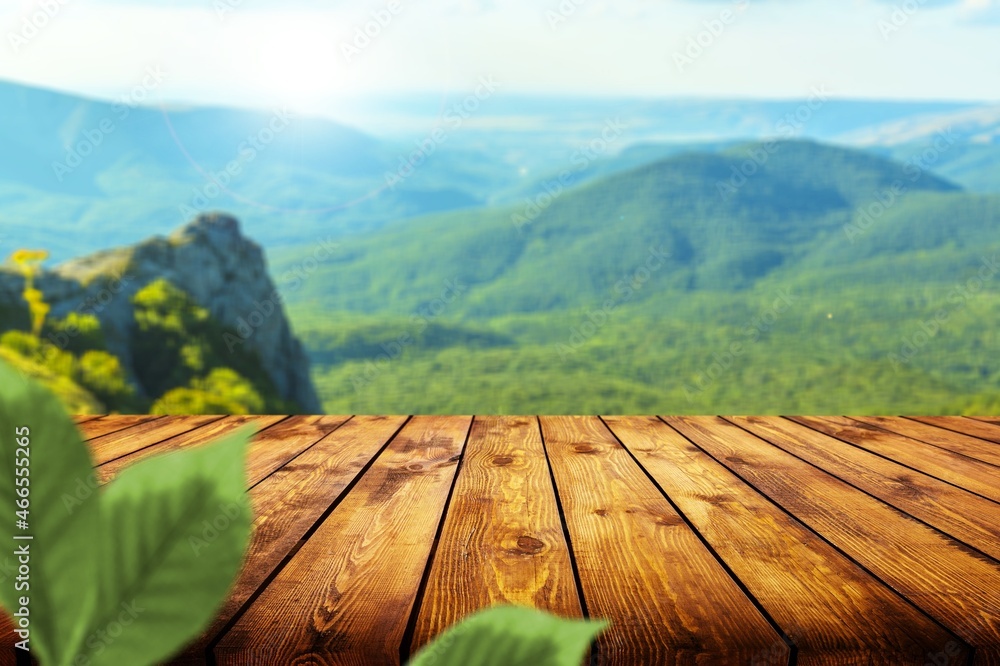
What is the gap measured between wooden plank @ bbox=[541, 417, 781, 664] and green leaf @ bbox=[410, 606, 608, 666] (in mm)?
707

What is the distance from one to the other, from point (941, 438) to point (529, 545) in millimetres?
1456

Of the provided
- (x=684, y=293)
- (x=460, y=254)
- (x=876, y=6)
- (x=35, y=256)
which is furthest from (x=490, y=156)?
(x=35, y=256)

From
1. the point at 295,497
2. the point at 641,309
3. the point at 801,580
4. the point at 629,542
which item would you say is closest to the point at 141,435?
the point at 295,497

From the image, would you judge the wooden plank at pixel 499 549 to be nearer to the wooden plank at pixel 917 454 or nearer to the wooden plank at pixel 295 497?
the wooden plank at pixel 295 497

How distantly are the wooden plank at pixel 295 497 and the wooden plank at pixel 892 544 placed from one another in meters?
0.79

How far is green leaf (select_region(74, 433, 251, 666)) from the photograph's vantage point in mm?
100

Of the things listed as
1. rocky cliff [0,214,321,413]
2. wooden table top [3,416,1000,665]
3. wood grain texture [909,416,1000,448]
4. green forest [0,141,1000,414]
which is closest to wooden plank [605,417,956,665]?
wooden table top [3,416,1000,665]

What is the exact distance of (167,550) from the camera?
0.35ft

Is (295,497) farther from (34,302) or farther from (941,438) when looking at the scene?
(34,302)

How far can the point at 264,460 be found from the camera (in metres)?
1.71

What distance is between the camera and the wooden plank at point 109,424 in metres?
2.07

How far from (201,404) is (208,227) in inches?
58.4

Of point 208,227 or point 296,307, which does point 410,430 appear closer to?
point 208,227

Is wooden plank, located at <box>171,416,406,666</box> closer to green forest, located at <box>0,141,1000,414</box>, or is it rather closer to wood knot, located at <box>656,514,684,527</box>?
wood knot, located at <box>656,514,684,527</box>
